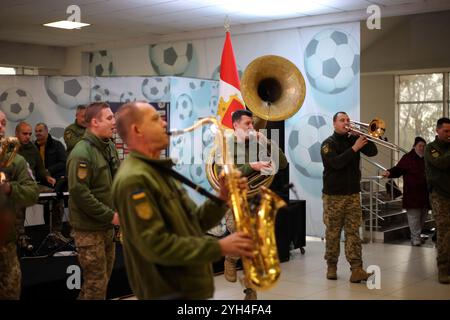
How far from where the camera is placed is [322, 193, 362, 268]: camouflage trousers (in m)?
6.24

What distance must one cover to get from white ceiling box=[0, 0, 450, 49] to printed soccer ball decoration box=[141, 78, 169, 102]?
1041 mm

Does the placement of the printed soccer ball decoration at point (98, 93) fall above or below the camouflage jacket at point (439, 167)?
above

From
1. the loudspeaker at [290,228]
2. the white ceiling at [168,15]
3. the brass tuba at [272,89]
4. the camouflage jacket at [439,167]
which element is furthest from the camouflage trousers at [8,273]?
the white ceiling at [168,15]

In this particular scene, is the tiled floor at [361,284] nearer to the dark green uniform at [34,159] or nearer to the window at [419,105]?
the dark green uniform at [34,159]

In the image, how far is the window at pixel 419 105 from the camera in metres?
12.5

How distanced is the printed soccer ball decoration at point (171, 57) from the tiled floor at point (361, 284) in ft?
14.0

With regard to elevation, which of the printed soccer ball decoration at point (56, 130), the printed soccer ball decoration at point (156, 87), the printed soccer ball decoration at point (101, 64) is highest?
the printed soccer ball decoration at point (101, 64)

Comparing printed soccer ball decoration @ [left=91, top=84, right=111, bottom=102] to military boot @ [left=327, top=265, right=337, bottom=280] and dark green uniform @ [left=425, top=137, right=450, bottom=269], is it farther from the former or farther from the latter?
dark green uniform @ [left=425, top=137, right=450, bottom=269]

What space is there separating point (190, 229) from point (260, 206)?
0.36m

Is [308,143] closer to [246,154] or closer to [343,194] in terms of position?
[343,194]

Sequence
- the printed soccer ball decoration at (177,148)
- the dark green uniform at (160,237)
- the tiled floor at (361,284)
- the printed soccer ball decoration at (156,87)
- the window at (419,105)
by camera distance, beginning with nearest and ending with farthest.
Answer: the dark green uniform at (160,237) → the tiled floor at (361,284) → the printed soccer ball decoration at (177,148) → the printed soccer ball decoration at (156,87) → the window at (419,105)

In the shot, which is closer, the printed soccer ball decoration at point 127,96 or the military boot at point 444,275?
the military boot at point 444,275

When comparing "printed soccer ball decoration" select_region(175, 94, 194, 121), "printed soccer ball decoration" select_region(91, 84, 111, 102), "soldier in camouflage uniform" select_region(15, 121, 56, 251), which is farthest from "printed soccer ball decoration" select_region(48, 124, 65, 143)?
"soldier in camouflage uniform" select_region(15, 121, 56, 251)
